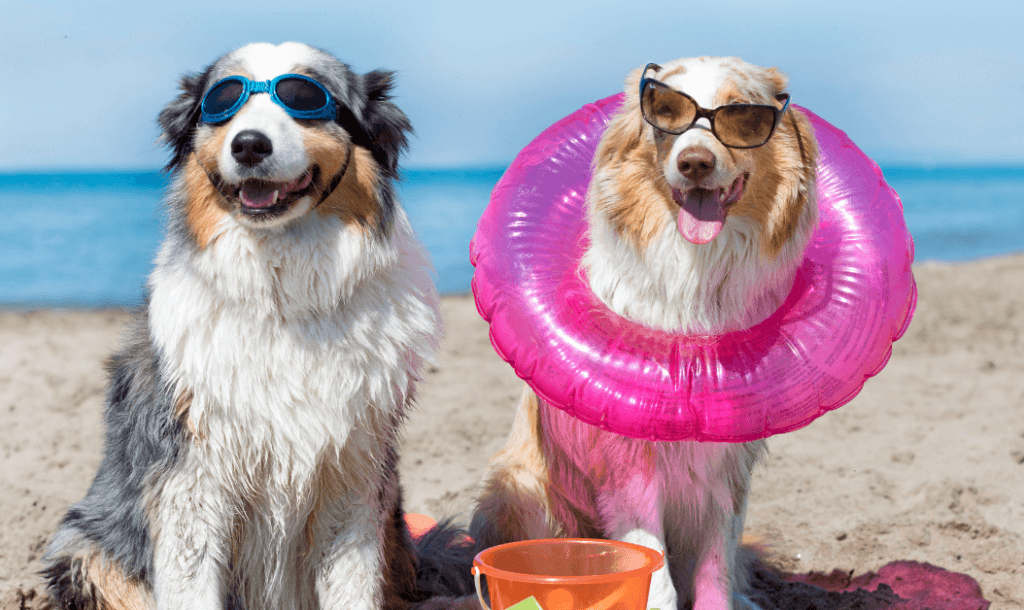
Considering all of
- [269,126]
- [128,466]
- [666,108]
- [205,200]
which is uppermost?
[666,108]

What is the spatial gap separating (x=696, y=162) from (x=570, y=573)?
131 centimetres

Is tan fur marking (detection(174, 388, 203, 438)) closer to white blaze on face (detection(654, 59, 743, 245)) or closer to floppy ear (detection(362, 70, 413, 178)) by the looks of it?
floppy ear (detection(362, 70, 413, 178))

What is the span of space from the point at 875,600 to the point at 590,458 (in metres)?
1.24

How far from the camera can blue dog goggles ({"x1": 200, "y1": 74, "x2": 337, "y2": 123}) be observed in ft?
7.75

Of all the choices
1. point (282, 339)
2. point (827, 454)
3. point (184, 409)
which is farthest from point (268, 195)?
point (827, 454)

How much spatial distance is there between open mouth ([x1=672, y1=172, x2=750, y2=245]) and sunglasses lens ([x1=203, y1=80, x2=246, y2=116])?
136cm

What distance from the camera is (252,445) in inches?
93.4

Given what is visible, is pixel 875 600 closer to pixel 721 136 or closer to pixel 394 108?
pixel 721 136

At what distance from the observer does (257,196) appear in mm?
2309

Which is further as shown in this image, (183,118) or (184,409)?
(183,118)

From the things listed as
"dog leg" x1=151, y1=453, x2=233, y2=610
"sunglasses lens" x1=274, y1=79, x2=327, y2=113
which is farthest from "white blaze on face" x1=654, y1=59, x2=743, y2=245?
"dog leg" x1=151, y1=453, x2=233, y2=610

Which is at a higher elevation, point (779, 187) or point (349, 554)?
point (779, 187)

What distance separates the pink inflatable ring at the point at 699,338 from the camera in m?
2.46

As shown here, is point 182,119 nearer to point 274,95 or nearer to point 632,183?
point 274,95
